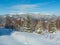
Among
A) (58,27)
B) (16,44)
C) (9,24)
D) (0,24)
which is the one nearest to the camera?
(16,44)

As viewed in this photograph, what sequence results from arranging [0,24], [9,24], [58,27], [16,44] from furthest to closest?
[58,27] → [9,24] → [0,24] → [16,44]

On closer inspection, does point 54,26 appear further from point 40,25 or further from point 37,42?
point 37,42

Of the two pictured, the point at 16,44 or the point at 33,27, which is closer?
the point at 16,44

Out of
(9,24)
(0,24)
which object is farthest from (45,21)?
(0,24)

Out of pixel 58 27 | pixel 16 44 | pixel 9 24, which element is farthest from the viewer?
pixel 58 27

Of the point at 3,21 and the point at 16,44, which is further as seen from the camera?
the point at 3,21

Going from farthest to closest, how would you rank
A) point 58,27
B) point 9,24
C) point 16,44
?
point 58,27
point 9,24
point 16,44

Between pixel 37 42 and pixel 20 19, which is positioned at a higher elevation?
pixel 20 19

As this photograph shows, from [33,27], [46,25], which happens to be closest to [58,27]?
[46,25]

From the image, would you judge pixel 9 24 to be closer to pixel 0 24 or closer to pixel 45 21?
pixel 0 24
